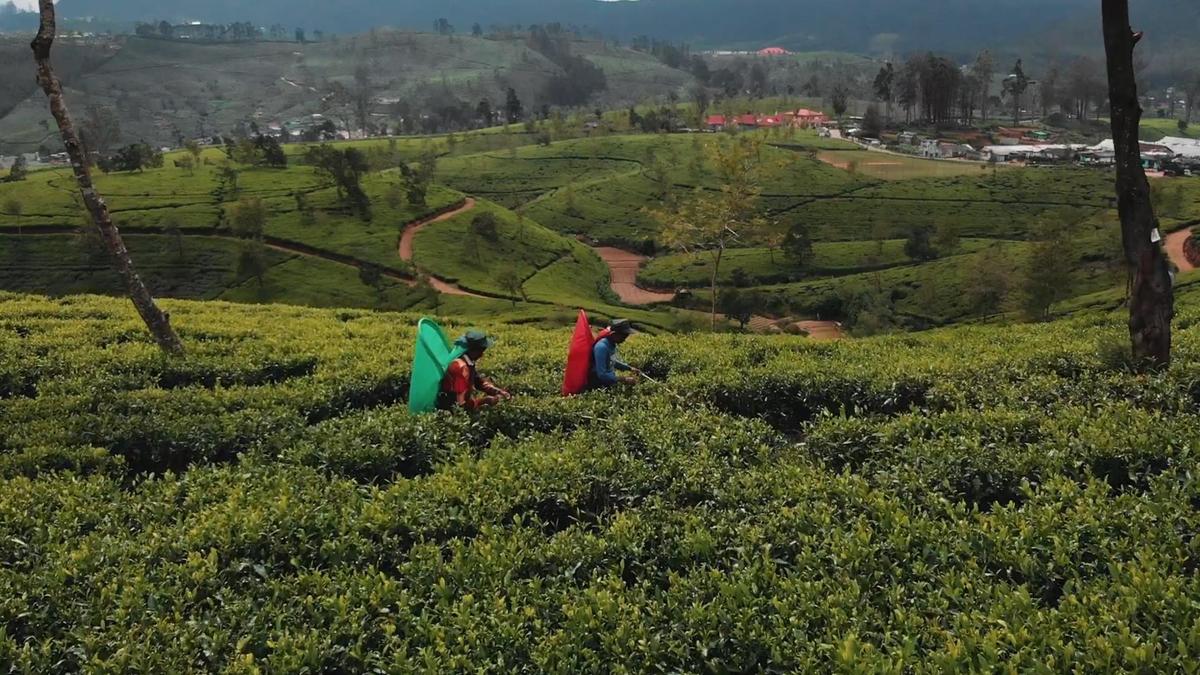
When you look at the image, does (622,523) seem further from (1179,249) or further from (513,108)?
(513,108)

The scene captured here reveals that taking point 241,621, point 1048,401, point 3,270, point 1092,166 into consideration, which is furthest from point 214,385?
point 1092,166

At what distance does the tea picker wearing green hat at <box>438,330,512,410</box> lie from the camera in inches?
339

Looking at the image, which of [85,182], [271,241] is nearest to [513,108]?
[271,241]

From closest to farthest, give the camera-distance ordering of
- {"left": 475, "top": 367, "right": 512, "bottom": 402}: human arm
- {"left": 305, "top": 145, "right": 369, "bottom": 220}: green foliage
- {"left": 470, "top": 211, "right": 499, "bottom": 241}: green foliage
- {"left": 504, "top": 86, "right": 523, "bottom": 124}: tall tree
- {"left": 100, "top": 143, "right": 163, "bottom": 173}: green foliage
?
{"left": 475, "top": 367, "right": 512, "bottom": 402}: human arm → {"left": 470, "top": 211, "right": 499, "bottom": 241}: green foliage → {"left": 305, "top": 145, "right": 369, "bottom": 220}: green foliage → {"left": 100, "top": 143, "right": 163, "bottom": 173}: green foliage → {"left": 504, "top": 86, "right": 523, "bottom": 124}: tall tree

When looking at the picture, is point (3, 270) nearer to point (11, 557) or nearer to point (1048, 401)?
point (11, 557)

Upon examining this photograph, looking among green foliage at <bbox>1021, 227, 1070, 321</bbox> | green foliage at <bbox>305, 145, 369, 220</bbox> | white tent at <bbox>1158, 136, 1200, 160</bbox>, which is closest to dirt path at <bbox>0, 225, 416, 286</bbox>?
green foliage at <bbox>305, 145, 369, 220</bbox>

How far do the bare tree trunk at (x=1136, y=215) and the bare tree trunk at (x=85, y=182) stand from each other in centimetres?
1289

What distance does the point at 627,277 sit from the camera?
254 feet

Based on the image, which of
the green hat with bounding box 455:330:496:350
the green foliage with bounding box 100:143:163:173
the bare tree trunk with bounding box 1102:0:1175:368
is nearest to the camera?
the green hat with bounding box 455:330:496:350

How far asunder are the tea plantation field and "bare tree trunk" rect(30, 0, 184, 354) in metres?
1.25

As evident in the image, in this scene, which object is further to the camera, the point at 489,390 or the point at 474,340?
the point at 489,390

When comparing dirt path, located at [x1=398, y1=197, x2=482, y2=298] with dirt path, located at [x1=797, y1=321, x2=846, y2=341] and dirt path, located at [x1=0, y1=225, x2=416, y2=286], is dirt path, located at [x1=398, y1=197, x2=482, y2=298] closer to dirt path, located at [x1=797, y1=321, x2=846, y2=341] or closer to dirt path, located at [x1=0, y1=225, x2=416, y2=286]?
dirt path, located at [x1=0, y1=225, x2=416, y2=286]

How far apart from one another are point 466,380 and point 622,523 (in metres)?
3.42

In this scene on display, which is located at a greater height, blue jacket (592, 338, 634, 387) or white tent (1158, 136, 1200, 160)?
white tent (1158, 136, 1200, 160)
